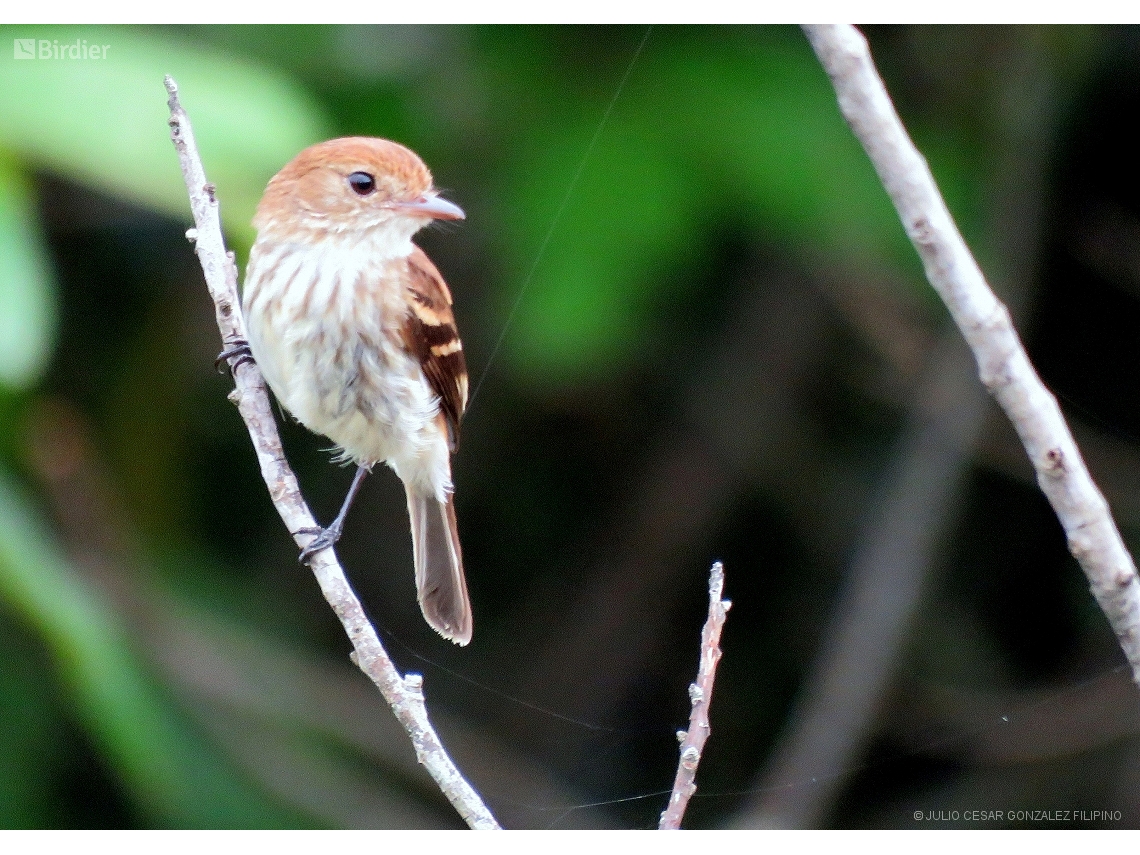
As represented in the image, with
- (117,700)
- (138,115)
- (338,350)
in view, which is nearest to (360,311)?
(338,350)

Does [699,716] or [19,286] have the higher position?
[19,286]

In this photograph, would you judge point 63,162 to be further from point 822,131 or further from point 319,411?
point 822,131

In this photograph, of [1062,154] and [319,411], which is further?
[1062,154]

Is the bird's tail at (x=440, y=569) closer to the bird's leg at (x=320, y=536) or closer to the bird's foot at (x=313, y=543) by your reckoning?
the bird's leg at (x=320, y=536)

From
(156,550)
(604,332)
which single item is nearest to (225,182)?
(604,332)

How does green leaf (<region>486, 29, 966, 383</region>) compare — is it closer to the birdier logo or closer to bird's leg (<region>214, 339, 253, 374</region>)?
bird's leg (<region>214, 339, 253, 374</region>)

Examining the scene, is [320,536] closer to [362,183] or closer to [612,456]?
[362,183]

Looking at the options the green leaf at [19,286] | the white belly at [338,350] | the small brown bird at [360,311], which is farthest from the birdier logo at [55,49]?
the white belly at [338,350]
